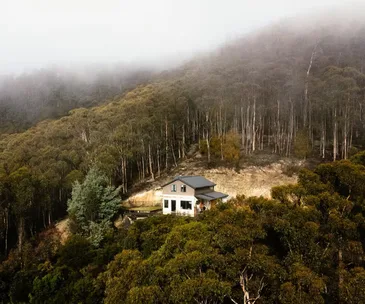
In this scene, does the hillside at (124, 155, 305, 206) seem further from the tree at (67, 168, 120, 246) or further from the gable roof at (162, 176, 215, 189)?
the tree at (67, 168, 120, 246)

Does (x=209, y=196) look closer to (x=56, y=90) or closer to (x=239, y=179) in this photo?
(x=239, y=179)

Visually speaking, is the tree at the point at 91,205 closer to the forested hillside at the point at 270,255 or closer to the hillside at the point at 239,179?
the hillside at the point at 239,179

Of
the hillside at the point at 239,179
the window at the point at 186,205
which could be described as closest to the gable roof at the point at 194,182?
the window at the point at 186,205

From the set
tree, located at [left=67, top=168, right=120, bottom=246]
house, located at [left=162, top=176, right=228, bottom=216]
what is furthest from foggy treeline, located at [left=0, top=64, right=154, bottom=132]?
house, located at [left=162, top=176, right=228, bottom=216]

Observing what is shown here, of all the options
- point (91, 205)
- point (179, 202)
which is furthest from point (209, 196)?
point (91, 205)

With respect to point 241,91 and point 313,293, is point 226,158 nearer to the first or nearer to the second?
point 241,91

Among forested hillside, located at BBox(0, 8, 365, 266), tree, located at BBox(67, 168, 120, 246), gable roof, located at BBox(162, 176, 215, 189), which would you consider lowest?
tree, located at BBox(67, 168, 120, 246)

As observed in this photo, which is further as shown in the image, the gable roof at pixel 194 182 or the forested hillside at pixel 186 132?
the forested hillside at pixel 186 132
